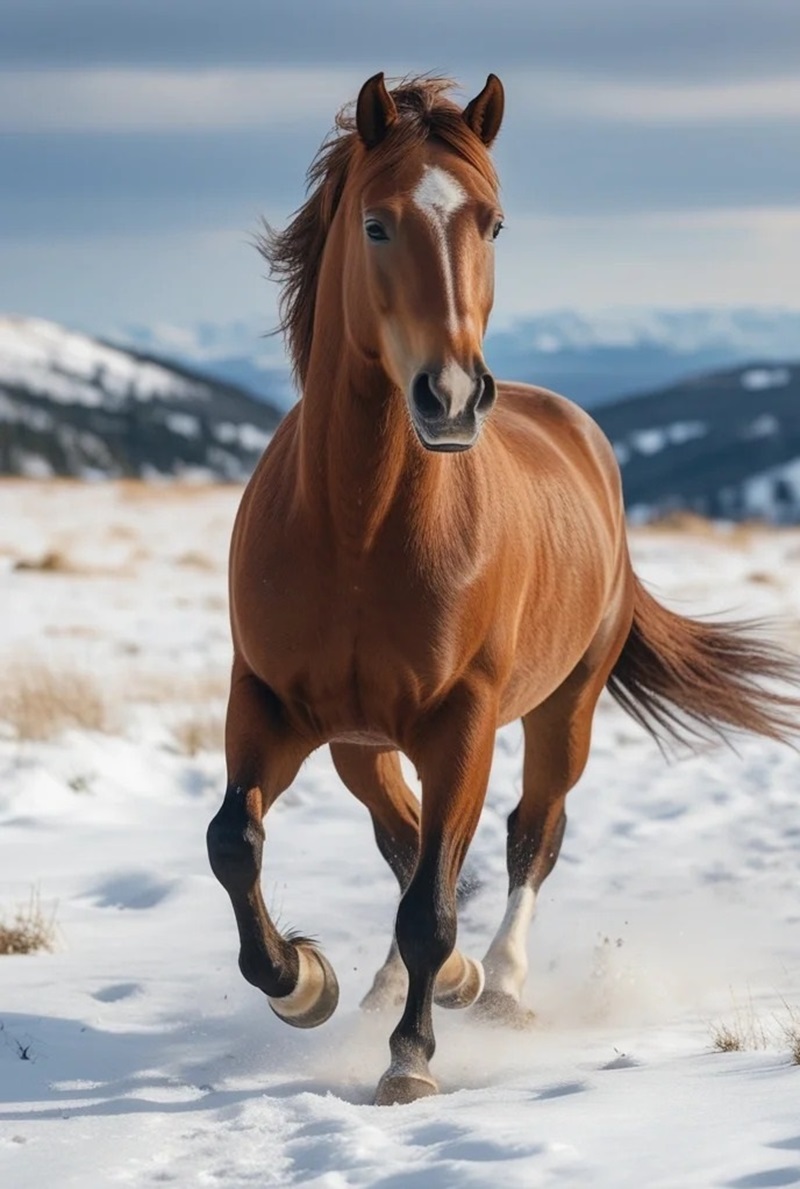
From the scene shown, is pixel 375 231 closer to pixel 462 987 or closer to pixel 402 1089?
pixel 402 1089

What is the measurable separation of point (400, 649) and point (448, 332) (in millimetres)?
922

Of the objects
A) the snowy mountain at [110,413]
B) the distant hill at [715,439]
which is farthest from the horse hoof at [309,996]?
the snowy mountain at [110,413]

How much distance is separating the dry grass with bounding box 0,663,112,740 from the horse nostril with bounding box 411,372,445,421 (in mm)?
5670

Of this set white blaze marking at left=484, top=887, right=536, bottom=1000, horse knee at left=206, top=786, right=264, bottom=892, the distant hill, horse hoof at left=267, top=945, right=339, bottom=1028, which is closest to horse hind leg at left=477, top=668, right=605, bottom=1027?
white blaze marking at left=484, top=887, right=536, bottom=1000

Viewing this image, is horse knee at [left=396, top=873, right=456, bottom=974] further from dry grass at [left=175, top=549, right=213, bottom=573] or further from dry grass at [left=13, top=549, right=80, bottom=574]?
dry grass at [left=175, top=549, right=213, bottom=573]

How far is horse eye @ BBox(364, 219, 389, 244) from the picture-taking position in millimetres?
3857

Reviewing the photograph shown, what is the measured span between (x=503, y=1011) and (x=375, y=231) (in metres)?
2.58

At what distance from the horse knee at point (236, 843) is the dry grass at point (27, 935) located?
144cm

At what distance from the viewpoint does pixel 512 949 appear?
5.61 metres

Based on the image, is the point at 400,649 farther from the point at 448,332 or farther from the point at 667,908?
the point at 667,908

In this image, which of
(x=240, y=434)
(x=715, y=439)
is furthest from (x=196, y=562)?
(x=240, y=434)

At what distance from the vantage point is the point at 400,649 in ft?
13.9

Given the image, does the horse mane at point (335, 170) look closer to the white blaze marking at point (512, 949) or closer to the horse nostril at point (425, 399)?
the horse nostril at point (425, 399)

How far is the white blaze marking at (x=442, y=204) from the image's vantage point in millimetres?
3717
